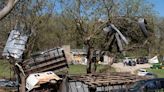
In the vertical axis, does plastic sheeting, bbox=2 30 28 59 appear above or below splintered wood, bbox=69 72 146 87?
above

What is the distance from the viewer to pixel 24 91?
2316 centimetres

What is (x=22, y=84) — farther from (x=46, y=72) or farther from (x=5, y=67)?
(x=5, y=67)

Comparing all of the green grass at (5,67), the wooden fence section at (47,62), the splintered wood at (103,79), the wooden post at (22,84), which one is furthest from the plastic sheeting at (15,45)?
the splintered wood at (103,79)

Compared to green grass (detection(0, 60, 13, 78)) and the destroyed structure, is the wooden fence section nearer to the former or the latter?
the destroyed structure

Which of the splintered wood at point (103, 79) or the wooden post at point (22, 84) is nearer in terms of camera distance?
the splintered wood at point (103, 79)

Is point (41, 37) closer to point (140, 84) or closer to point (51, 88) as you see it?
point (51, 88)

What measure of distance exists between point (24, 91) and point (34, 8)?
6287 mm

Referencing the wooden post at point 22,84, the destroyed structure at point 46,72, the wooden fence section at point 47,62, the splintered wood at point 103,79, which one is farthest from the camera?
the wooden fence section at point 47,62

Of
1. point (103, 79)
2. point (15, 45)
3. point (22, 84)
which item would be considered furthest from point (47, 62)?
point (103, 79)

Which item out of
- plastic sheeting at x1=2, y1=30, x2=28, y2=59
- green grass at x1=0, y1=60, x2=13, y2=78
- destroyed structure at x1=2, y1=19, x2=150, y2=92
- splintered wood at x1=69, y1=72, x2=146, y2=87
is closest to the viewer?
splintered wood at x1=69, y1=72, x2=146, y2=87

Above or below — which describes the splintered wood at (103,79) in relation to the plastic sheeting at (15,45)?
below

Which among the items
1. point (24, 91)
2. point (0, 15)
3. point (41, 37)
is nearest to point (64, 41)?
point (41, 37)

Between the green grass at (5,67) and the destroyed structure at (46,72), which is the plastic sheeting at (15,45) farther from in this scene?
the green grass at (5,67)

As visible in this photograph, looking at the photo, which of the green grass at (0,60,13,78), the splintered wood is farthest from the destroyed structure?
the green grass at (0,60,13,78)
